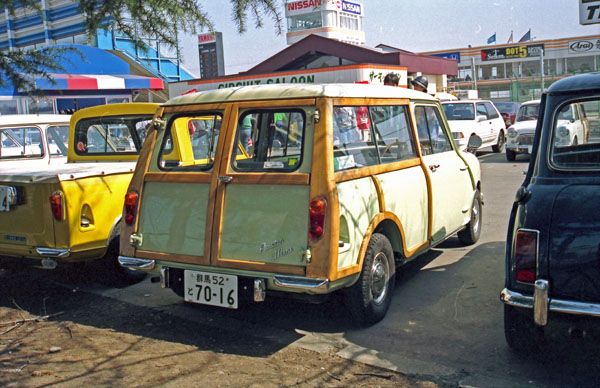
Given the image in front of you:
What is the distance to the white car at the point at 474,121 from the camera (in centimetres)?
1652

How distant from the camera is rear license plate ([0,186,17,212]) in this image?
18.1 ft

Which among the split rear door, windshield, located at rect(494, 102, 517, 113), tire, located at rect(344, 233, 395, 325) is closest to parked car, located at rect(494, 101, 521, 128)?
windshield, located at rect(494, 102, 517, 113)

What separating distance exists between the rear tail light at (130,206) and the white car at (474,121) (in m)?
12.6

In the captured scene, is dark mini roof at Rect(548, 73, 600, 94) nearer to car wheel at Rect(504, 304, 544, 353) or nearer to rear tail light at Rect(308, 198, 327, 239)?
car wheel at Rect(504, 304, 544, 353)

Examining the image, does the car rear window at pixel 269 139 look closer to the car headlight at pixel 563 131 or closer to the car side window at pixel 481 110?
the car headlight at pixel 563 131

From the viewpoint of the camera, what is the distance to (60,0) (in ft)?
58.7

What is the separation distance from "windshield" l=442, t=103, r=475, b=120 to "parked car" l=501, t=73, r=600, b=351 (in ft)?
44.0

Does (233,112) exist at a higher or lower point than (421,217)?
higher

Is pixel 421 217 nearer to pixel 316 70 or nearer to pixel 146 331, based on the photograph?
pixel 146 331

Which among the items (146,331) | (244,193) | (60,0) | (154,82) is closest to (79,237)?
(146,331)

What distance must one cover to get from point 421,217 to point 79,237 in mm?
3147

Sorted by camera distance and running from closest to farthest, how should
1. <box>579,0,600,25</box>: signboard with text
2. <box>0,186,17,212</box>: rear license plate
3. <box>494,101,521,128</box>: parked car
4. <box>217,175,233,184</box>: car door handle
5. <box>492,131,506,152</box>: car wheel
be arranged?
<box>217,175,233,184</box>: car door handle → <box>0,186,17,212</box>: rear license plate → <box>579,0,600,25</box>: signboard with text → <box>492,131,506,152</box>: car wheel → <box>494,101,521,128</box>: parked car

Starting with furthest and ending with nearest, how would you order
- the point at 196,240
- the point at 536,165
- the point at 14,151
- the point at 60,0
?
the point at 60,0
the point at 14,151
the point at 196,240
the point at 536,165

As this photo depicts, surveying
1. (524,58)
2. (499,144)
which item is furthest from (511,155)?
(524,58)
